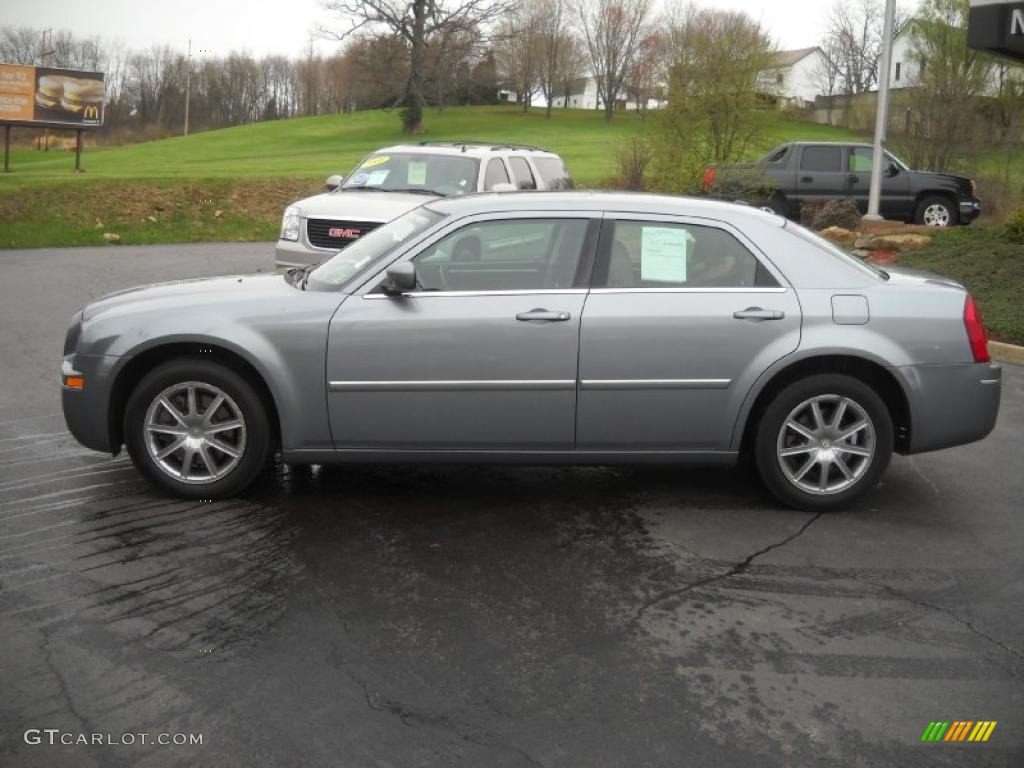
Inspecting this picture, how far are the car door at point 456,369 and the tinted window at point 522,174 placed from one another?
8.38 meters

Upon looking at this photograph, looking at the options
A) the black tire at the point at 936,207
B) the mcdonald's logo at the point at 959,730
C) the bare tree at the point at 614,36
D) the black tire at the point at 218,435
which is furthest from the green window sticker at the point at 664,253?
the bare tree at the point at 614,36

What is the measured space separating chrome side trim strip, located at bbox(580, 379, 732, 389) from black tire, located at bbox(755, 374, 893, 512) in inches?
13.7

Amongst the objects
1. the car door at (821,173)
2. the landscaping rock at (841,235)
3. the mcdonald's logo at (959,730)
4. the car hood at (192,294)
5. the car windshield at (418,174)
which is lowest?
the mcdonald's logo at (959,730)

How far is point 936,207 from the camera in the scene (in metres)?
23.6

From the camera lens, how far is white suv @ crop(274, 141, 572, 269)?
12.9 metres

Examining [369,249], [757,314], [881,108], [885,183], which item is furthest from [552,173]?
[885,183]

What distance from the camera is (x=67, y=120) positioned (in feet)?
110

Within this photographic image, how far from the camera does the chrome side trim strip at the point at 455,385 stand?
A: 593 centimetres

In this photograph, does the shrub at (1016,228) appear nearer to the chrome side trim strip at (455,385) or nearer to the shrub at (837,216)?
the shrub at (837,216)

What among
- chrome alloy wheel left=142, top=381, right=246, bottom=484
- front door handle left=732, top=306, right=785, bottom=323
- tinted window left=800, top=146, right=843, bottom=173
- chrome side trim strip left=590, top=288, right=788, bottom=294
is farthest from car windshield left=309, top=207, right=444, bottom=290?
tinted window left=800, top=146, right=843, bottom=173

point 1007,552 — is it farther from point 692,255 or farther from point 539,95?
point 539,95

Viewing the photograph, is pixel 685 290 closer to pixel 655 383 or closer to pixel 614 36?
pixel 655 383

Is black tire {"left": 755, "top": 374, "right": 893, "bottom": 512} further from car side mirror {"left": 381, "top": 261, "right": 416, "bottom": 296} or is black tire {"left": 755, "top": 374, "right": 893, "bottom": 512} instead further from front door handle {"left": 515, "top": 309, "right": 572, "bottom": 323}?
car side mirror {"left": 381, "top": 261, "right": 416, "bottom": 296}

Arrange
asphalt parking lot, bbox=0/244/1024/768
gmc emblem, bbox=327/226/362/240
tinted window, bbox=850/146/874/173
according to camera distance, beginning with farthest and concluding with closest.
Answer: tinted window, bbox=850/146/874/173 → gmc emblem, bbox=327/226/362/240 → asphalt parking lot, bbox=0/244/1024/768
